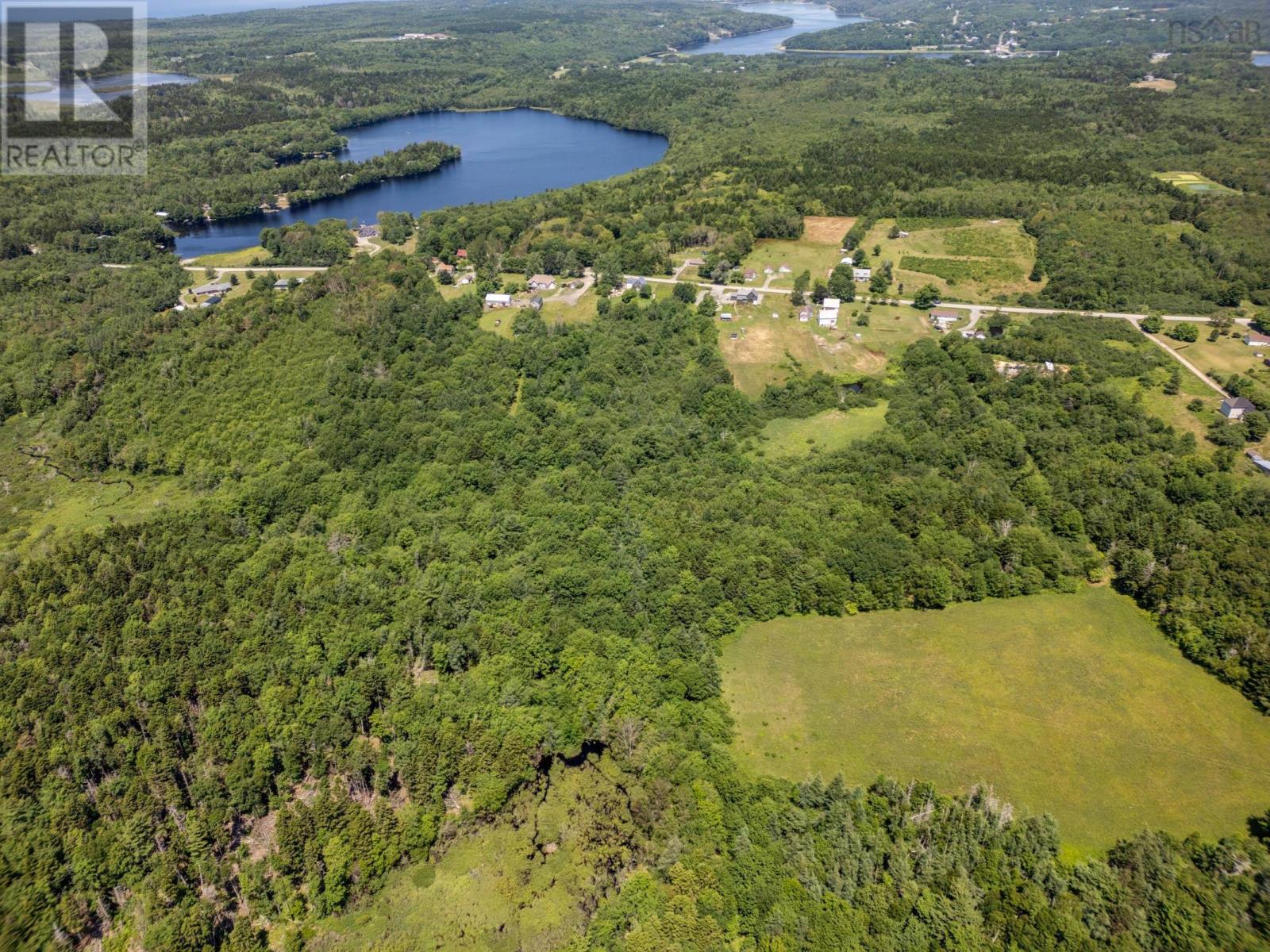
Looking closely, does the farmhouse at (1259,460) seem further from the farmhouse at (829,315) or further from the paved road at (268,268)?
the paved road at (268,268)

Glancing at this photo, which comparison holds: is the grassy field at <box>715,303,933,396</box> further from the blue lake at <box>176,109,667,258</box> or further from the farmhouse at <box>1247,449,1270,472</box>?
the blue lake at <box>176,109,667,258</box>

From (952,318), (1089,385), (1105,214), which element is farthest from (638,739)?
(1105,214)

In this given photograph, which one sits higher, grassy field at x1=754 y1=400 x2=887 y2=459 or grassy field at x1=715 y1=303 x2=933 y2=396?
grassy field at x1=715 y1=303 x2=933 y2=396

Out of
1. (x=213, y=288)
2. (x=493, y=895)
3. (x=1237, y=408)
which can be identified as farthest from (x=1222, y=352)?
(x=213, y=288)

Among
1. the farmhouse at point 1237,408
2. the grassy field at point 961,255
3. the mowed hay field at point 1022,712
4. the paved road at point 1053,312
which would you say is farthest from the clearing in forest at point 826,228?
the mowed hay field at point 1022,712

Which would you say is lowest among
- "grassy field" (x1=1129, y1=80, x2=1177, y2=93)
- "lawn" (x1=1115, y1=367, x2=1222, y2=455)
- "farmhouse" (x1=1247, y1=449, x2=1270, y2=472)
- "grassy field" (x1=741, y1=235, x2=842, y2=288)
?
"farmhouse" (x1=1247, y1=449, x2=1270, y2=472)

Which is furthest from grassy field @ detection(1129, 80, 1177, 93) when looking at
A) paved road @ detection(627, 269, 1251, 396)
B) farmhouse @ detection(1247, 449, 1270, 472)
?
farmhouse @ detection(1247, 449, 1270, 472)

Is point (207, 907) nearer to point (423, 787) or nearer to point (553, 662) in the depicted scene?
point (423, 787)
